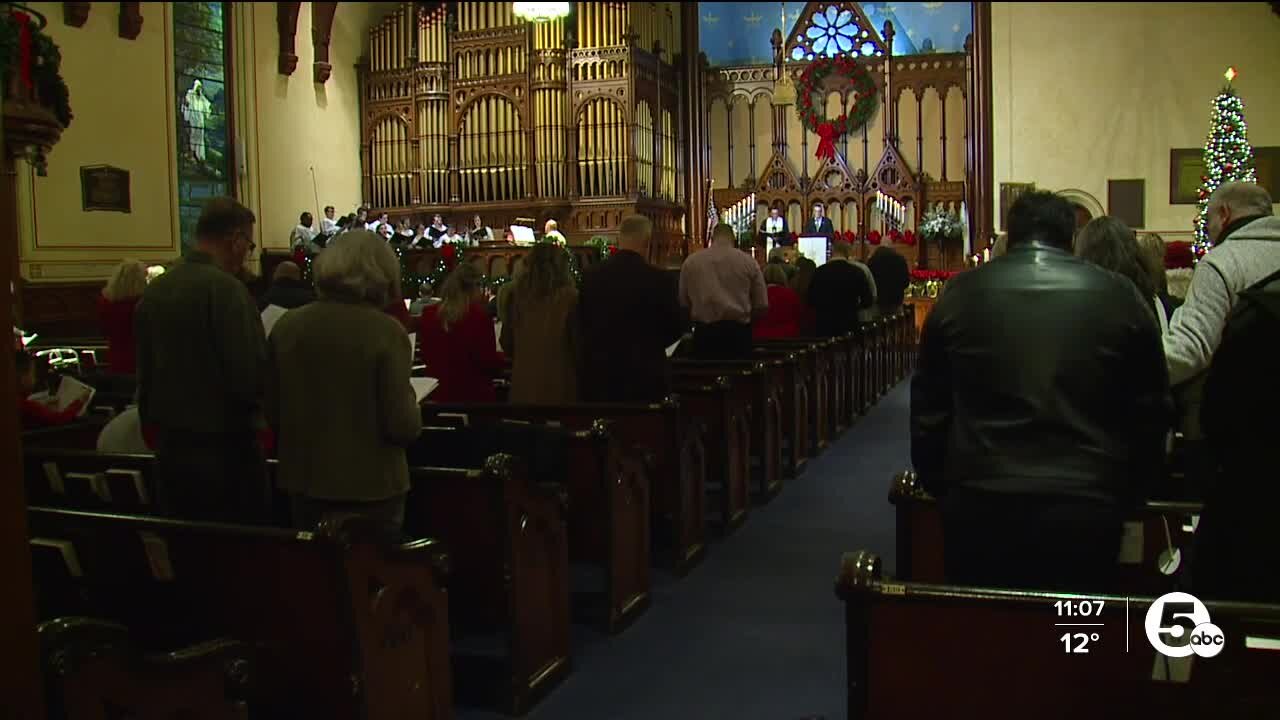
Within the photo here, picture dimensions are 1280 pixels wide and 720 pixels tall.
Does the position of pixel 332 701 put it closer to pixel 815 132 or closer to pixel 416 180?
pixel 416 180

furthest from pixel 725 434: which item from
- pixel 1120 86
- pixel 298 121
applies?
pixel 1120 86

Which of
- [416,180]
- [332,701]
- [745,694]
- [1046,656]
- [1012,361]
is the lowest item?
[745,694]

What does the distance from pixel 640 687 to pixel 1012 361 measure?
2068 millimetres

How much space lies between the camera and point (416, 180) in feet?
58.6

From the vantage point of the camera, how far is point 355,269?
321cm

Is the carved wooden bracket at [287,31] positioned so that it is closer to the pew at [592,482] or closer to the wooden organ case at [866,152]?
the wooden organ case at [866,152]

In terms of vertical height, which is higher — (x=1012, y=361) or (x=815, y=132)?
(x=815, y=132)

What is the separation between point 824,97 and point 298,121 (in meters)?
8.21

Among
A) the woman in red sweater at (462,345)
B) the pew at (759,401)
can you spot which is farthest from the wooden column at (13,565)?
the pew at (759,401)

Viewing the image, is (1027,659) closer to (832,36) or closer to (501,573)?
(501,573)

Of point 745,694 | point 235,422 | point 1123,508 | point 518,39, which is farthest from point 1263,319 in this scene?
point 518,39

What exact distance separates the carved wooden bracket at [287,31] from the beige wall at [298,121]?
83 mm

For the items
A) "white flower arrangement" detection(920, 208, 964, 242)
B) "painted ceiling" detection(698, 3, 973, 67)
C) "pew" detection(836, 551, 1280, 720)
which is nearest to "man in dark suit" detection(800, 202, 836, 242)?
"white flower arrangement" detection(920, 208, 964, 242)

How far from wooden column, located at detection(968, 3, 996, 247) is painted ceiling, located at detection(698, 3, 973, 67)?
1.30 m
